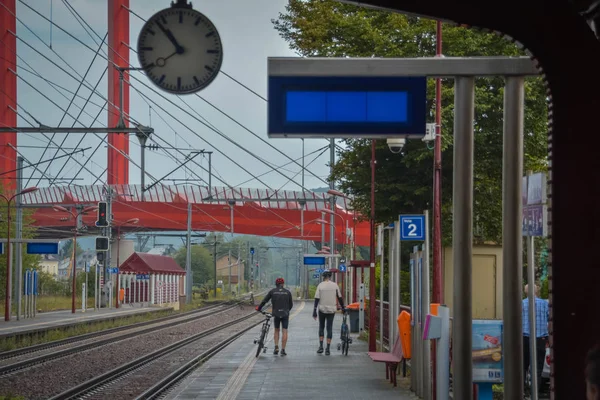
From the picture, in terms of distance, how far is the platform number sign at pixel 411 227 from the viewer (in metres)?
19.0

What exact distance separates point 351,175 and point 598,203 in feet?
82.0

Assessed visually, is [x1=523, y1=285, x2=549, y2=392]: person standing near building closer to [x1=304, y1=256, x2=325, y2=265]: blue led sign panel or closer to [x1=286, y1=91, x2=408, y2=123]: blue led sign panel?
[x1=286, y1=91, x2=408, y2=123]: blue led sign panel

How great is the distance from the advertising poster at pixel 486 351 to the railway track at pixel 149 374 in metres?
7.26

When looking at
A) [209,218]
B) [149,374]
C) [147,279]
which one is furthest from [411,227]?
[147,279]

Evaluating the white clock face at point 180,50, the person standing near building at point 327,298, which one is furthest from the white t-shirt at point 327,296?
the white clock face at point 180,50

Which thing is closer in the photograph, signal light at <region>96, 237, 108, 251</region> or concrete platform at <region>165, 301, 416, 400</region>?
concrete platform at <region>165, 301, 416, 400</region>

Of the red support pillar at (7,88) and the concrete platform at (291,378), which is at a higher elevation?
the red support pillar at (7,88)

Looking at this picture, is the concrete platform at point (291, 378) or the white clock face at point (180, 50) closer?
the white clock face at point (180, 50)

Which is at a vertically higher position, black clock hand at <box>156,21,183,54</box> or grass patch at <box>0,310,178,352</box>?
black clock hand at <box>156,21,183,54</box>

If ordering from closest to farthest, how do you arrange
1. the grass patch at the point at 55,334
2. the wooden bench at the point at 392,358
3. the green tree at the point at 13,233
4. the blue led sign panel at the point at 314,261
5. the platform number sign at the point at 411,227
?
the wooden bench at the point at 392,358, the platform number sign at the point at 411,227, the grass patch at the point at 55,334, the green tree at the point at 13,233, the blue led sign panel at the point at 314,261

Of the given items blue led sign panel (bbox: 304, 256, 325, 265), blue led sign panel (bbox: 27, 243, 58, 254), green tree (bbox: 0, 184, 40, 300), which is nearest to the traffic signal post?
blue led sign panel (bbox: 27, 243, 58, 254)

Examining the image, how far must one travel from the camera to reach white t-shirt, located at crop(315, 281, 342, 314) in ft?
78.2

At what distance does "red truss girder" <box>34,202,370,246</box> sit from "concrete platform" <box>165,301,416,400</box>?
49.8 meters

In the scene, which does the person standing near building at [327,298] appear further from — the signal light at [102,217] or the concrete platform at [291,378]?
the signal light at [102,217]
